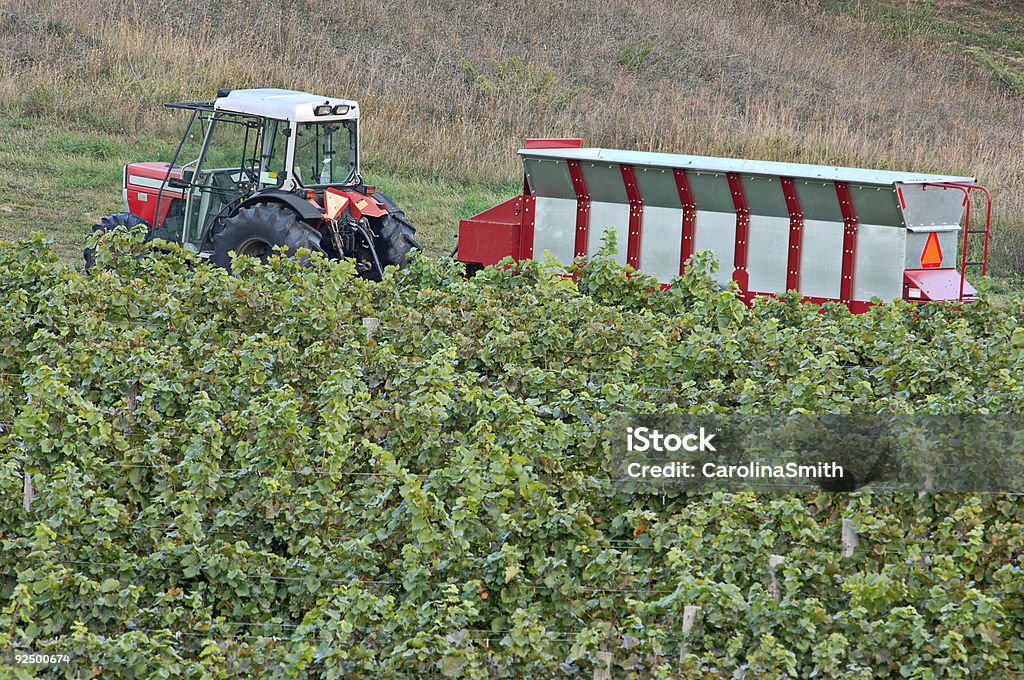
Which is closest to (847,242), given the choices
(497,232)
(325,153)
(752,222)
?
(752,222)

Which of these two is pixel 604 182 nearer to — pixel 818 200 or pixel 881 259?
pixel 818 200

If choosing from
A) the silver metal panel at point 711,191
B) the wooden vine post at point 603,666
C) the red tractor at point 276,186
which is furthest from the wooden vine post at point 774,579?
the red tractor at point 276,186

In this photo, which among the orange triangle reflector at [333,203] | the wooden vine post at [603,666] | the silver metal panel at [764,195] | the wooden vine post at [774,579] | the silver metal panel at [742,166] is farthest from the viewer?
the orange triangle reflector at [333,203]

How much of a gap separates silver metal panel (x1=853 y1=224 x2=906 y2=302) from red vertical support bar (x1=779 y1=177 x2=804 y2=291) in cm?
47

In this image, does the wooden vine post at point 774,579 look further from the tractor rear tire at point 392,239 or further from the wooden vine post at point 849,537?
the tractor rear tire at point 392,239

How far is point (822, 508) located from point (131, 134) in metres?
15.5

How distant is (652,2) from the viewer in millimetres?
28609

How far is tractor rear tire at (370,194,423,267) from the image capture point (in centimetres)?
1155

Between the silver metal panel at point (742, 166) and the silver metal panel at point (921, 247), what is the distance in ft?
1.46

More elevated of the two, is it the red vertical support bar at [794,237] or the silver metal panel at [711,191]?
the silver metal panel at [711,191]

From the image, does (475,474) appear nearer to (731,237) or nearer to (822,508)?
(822,508)

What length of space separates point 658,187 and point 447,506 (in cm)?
566

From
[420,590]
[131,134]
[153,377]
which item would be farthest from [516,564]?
[131,134]

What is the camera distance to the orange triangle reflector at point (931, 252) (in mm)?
10625
